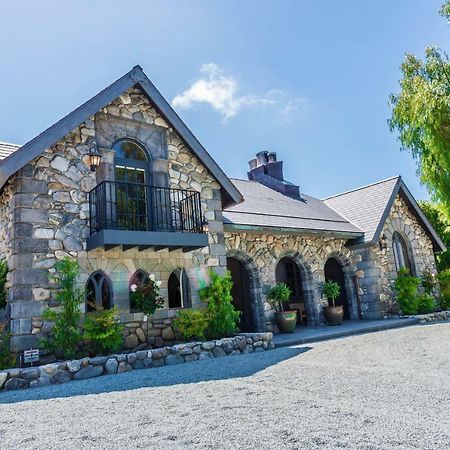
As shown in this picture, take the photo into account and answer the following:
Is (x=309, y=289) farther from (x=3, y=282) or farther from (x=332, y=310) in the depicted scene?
(x=3, y=282)

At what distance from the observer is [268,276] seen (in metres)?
12.5

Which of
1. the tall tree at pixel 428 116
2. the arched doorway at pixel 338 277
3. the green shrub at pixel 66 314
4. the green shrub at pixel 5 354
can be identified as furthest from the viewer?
the arched doorway at pixel 338 277

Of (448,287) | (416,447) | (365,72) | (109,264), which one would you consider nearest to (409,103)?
(365,72)

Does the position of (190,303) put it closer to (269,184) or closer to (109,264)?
(109,264)

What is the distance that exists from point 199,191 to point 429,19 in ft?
25.0

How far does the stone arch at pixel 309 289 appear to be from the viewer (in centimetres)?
1334

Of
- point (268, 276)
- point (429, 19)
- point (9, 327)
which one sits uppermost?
point (429, 19)

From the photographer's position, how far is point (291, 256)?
13547 millimetres

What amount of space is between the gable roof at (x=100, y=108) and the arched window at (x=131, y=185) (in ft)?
3.14

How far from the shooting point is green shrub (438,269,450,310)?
16002 millimetres

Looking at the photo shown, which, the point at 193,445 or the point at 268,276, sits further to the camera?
the point at 268,276

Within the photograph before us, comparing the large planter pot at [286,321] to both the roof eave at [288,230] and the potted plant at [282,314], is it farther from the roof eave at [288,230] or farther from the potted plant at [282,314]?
the roof eave at [288,230]

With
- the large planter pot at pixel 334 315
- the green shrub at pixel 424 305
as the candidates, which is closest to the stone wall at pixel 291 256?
the large planter pot at pixel 334 315

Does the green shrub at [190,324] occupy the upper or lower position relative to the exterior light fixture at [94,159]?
lower
